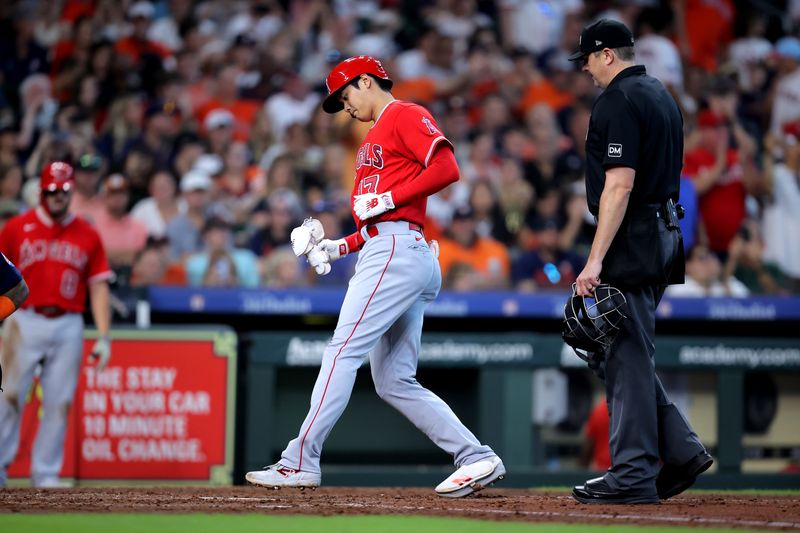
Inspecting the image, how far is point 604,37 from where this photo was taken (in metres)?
5.61

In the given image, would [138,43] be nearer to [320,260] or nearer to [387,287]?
[320,260]

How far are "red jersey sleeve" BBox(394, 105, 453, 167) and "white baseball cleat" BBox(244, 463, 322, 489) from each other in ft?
5.09

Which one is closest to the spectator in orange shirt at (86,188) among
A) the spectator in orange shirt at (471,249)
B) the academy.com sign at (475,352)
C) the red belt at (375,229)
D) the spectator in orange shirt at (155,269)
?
the spectator in orange shirt at (155,269)

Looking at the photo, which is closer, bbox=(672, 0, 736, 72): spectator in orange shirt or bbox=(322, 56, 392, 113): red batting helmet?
bbox=(322, 56, 392, 113): red batting helmet

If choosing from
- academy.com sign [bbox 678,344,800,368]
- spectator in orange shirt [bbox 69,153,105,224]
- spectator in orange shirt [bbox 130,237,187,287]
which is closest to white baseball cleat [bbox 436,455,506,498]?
academy.com sign [bbox 678,344,800,368]

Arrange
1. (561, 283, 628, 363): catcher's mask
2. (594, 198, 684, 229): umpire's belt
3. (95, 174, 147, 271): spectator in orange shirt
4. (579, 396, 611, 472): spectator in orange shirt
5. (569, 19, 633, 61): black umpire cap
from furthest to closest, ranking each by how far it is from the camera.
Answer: (95, 174, 147, 271): spectator in orange shirt → (579, 396, 611, 472): spectator in orange shirt → (569, 19, 633, 61): black umpire cap → (594, 198, 684, 229): umpire's belt → (561, 283, 628, 363): catcher's mask

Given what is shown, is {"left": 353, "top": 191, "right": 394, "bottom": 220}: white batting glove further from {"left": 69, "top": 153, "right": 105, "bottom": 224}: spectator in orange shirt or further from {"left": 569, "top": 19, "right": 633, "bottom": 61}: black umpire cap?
{"left": 69, "top": 153, "right": 105, "bottom": 224}: spectator in orange shirt

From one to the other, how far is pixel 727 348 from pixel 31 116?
6.80 metres

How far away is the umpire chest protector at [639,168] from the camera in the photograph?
5449mm

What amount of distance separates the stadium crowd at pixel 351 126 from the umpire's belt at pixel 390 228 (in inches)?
176

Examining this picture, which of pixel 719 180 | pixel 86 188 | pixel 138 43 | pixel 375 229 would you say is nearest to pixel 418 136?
pixel 375 229

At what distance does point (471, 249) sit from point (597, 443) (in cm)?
227

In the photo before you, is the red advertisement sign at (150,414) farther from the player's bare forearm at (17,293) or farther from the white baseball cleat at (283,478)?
the white baseball cleat at (283,478)

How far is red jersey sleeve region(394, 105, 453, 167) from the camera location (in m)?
5.79
